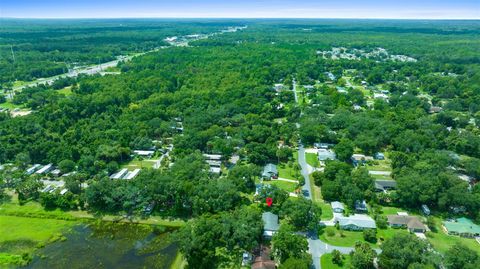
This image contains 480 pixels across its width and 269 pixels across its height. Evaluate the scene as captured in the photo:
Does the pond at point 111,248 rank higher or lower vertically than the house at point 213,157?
lower

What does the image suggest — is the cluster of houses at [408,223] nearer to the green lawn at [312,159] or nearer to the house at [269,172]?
the green lawn at [312,159]

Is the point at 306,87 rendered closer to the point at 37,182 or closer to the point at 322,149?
the point at 322,149

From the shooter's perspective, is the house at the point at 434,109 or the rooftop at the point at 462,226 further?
the house at the point at 434,109

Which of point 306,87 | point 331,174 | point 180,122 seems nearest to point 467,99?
point 306,87

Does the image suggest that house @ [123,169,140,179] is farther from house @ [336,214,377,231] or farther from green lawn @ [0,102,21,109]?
green lawn @ [0,102,21,109]

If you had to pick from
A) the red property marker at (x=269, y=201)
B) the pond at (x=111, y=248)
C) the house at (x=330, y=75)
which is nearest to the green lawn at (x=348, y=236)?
the red property marker at (x=269, y=201)

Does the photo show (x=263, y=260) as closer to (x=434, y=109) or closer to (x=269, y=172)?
(x=269, y=172)

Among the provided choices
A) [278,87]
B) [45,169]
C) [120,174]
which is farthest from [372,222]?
[278,87]
